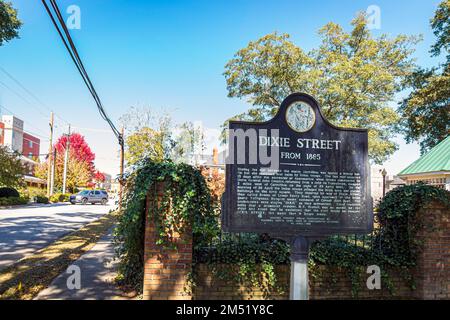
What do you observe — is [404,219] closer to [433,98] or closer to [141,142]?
[433,98]

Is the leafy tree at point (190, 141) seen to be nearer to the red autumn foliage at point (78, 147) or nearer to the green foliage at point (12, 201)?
the green foliage at point (12, 201)

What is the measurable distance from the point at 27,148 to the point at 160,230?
67.9 meters

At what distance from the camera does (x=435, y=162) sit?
601 inches

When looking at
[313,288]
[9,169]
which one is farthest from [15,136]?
[313,288]

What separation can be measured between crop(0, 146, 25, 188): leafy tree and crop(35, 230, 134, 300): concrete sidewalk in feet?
72.5

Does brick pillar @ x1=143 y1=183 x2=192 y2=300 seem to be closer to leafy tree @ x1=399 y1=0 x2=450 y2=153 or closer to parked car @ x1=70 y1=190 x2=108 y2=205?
leafy tree @ x1=399 y1=0 x2=450 y2=153

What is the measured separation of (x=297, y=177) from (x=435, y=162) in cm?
1368

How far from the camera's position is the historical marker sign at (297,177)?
4293 mm

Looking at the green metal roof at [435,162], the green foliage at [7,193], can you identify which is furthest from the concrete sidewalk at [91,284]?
the green foliage at [7,193]

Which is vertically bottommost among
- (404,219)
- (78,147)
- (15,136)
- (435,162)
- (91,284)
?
(91,284)

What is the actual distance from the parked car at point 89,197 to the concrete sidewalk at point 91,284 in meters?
30.7

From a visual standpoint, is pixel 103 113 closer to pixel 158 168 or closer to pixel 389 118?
pixel 158 168

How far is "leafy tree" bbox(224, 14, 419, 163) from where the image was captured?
22.8 m
